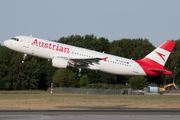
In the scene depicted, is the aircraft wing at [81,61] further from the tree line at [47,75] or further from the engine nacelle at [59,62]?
the tree line at [47,75]

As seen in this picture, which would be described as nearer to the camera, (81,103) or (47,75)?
(81,103)

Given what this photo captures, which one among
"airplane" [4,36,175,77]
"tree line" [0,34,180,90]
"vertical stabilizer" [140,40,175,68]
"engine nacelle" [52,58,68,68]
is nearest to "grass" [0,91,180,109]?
"airplane" [4,36,175,77]

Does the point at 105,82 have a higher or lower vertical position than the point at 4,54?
lower

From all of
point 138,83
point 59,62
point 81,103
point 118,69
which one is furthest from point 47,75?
point 81,103

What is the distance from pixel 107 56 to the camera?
43.4 metres

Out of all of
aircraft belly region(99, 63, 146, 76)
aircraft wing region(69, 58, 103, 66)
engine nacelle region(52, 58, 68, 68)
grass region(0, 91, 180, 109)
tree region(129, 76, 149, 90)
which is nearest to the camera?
grass region(0, 91, 180, 109)

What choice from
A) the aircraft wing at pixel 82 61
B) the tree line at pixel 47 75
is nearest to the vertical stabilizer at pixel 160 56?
the aircraft wing at pixel 82 61

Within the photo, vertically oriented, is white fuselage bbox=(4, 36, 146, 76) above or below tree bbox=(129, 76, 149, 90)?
above

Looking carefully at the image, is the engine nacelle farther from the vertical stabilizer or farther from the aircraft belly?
the vertical stabilizer

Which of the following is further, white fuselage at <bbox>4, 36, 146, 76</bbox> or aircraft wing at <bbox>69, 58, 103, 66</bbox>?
white fuselage at <bbox>4, 36, 146, 76</bbox>

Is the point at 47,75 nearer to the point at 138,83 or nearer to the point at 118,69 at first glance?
the point at 138,83
